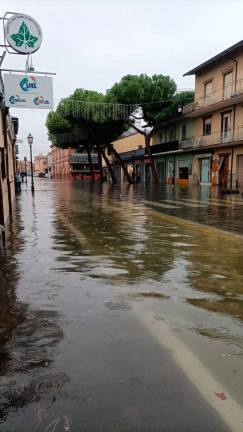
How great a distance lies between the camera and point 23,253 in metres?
6.51

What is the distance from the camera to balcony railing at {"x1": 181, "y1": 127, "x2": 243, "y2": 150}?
28469 mm

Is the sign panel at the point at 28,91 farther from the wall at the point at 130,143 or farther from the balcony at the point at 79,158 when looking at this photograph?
the balcony at the point at 79,158

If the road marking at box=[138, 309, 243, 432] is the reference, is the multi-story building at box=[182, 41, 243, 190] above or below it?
above

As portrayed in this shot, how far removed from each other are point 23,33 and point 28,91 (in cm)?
156

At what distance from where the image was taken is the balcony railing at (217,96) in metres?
27.8

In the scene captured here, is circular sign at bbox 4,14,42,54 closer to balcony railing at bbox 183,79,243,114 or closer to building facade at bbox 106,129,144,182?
balcony railing at bbox 183,79,243,114

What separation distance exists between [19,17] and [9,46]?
30.6 inches

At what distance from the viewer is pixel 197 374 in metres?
2.66

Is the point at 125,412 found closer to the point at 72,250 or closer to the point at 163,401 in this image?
the point at 163,401

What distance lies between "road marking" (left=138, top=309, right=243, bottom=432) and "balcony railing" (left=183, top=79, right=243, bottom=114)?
87.0 feet

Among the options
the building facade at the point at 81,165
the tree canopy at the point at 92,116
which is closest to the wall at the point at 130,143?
the tree canopy at the point at 92,116

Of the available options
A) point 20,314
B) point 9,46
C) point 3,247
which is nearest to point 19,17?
point 9,46

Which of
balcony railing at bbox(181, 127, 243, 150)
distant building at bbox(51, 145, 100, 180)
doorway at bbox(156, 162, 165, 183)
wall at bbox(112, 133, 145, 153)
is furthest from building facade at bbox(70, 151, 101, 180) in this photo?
balcony railing at bbox(181, 127, 243, 150)

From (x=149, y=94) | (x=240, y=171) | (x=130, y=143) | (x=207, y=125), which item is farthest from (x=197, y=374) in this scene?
(x=130, y=143)
